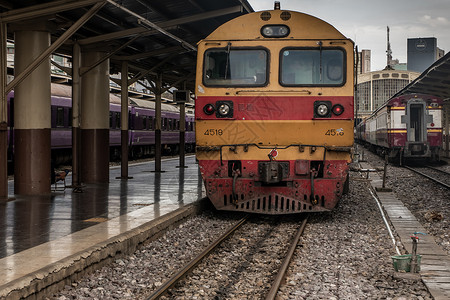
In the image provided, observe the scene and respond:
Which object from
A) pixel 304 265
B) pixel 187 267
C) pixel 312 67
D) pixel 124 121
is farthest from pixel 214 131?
pixel 124 121

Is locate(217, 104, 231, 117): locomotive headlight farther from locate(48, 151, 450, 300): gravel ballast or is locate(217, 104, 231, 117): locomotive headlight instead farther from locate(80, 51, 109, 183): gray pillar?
locate(80, 51, 109, 183): gray pillar

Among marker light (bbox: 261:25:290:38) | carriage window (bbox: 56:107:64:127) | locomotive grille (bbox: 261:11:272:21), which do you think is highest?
locomotive grille (bbox: 261:11:272:21)

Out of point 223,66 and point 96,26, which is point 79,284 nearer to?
point 223,66

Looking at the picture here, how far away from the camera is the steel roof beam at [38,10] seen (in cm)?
960

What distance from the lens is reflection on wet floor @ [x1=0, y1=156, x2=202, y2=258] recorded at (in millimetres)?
6891

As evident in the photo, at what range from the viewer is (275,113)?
911 centimetres

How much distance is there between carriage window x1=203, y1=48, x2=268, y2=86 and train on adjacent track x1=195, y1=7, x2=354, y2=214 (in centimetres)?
2

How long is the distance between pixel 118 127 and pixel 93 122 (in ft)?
36.3

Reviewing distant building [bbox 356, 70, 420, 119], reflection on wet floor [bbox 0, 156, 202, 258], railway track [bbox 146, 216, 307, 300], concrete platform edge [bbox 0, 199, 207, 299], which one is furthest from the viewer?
distant building [bbox 356, 70, 420, 119]

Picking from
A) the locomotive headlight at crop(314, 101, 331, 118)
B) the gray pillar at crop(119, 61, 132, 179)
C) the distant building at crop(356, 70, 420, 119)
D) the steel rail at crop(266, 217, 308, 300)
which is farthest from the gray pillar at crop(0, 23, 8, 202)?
the distant building at crop(356, 70, 420, 119)

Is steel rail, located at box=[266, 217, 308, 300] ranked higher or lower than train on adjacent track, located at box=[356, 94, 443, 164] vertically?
lower

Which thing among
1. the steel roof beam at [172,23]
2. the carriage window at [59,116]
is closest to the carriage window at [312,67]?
the steel roof beam at [172,23]

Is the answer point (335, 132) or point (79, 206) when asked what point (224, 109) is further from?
point (79, 206)

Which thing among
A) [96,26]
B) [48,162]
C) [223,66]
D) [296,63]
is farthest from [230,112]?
[96,26]
